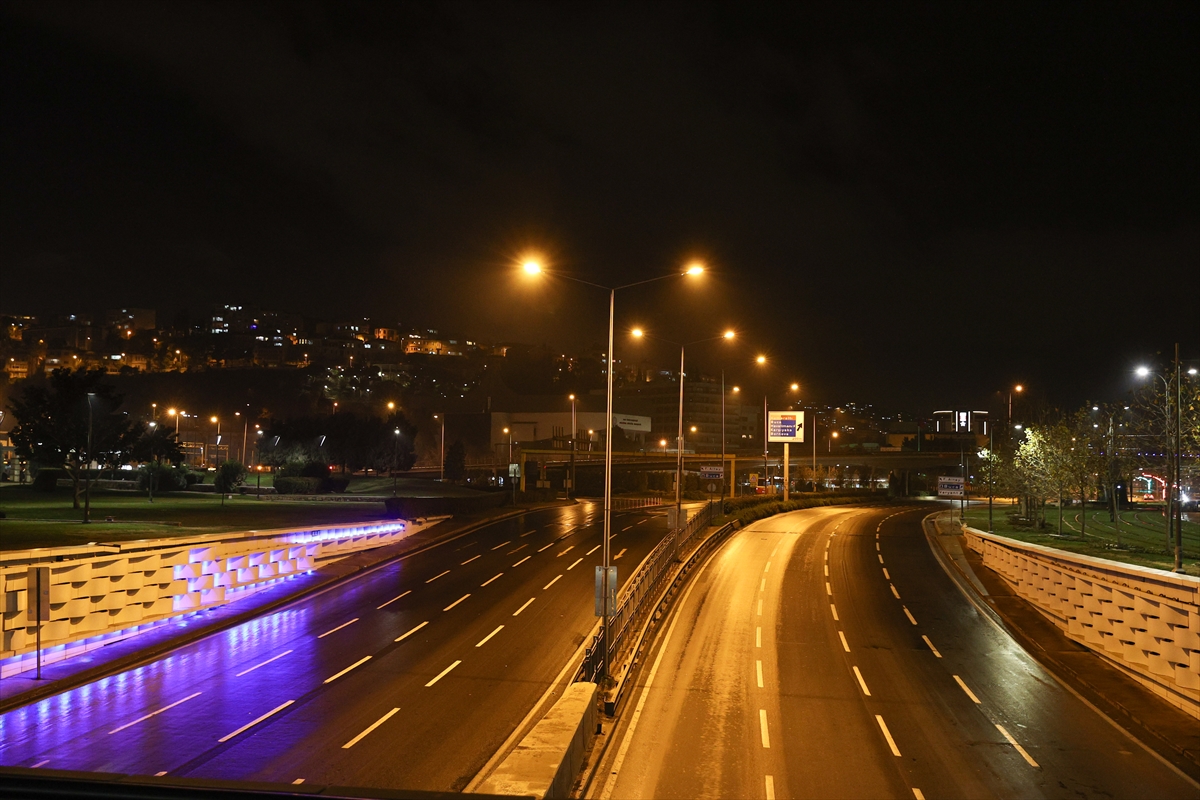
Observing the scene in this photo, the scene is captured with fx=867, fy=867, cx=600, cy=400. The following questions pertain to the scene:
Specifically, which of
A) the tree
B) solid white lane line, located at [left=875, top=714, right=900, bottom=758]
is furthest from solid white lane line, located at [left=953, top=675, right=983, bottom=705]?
the tree

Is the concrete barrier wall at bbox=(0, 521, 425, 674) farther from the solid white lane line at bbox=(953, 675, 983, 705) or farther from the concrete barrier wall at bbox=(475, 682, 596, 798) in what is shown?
the solid white lane line at bbox=(953, 675, 983, 705)

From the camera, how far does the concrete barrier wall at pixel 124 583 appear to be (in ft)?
59.5

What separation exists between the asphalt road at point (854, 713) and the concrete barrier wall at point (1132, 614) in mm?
1728

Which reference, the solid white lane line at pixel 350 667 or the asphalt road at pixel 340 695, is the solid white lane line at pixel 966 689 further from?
the solid white lane line at pixel 350 667

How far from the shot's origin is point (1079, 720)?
16.4 m

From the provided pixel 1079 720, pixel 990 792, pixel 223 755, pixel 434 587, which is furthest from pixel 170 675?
pixel 1079 720

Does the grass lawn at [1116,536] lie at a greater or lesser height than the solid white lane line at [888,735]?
greater

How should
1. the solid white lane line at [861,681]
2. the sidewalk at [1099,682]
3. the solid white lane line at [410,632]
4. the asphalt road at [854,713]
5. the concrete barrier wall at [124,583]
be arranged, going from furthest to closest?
the solid white lane line at [410,632] < the solid white lane line at [861,681] < the concrete barrier wall at [124,583] < the sidewalk at [1099,682] < the asphalt road at [854,713]

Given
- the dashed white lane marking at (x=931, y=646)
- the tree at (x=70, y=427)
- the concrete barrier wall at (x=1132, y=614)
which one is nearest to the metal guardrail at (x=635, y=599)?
the dashed white lane marking at (x=931, y=646)

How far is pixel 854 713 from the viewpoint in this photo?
54.4 feet

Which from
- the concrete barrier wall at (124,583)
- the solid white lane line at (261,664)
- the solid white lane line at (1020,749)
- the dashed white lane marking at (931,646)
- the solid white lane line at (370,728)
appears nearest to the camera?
the solid white lane line at (1020,749)

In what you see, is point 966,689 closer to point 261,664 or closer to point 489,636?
point 489,636

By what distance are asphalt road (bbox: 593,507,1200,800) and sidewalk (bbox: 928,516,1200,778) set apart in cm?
43

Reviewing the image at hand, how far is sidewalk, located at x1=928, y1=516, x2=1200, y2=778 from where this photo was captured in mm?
14805
